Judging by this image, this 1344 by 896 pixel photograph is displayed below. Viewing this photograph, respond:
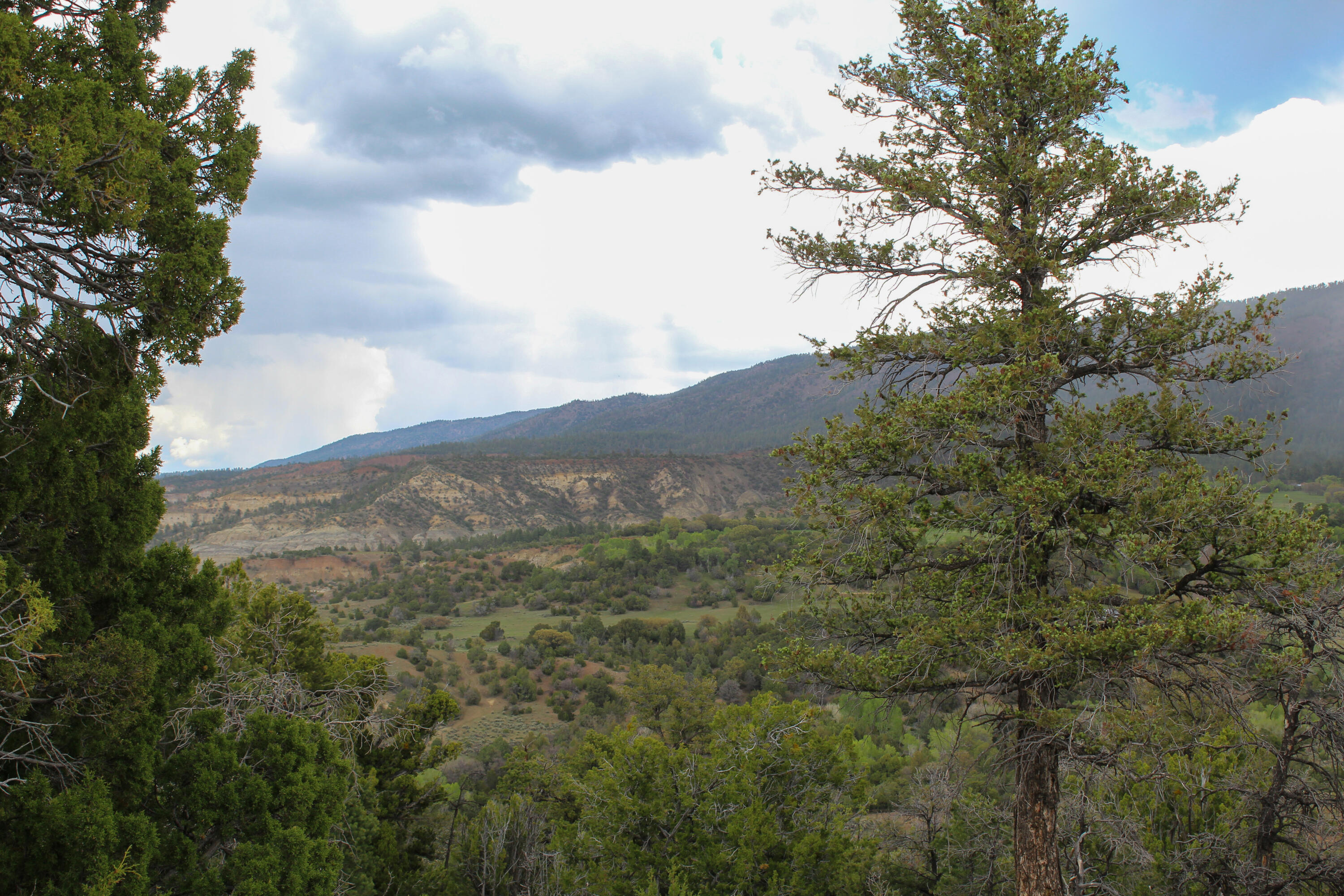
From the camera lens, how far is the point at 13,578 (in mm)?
4891

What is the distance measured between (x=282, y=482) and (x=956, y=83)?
10540 centimetres

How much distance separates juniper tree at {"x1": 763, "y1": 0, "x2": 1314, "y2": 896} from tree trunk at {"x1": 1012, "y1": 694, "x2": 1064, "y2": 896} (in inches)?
0.7

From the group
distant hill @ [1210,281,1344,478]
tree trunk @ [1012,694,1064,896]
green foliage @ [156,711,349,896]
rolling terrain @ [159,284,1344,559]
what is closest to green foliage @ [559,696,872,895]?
green foliage @ [156,711,349,896]

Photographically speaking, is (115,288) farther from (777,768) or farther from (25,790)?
(777,768)

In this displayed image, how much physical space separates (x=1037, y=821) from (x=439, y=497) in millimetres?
87066

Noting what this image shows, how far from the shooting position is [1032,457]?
6059 mm

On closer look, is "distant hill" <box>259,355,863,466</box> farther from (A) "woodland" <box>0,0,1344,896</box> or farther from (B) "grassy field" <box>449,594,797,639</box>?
(A) "woodland" <box>0,0,1344,896</box>

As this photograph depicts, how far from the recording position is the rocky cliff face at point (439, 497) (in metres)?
76.8

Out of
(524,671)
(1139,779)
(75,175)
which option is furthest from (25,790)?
(524,671)

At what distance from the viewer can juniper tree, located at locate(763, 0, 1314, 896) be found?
5316 millimetres

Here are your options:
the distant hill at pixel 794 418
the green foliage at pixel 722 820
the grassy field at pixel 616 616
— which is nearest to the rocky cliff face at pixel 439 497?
the distant hill at pixel 794 418

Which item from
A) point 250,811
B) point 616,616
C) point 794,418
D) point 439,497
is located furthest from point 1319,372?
point 250,811

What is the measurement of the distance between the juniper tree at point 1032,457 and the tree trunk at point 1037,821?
0.02 m

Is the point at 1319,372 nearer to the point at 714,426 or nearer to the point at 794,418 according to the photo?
the point at 794,418
